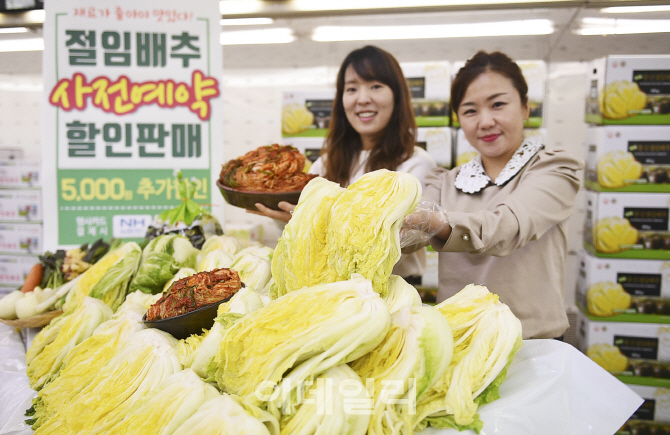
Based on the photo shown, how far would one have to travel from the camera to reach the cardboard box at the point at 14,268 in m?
5.23

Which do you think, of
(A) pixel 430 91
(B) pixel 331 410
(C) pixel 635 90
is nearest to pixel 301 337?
(B) pixel 331 410

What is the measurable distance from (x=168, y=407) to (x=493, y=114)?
1.80 meters

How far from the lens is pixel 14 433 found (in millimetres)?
1355

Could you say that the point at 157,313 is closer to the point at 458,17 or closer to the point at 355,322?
the point at 355,322

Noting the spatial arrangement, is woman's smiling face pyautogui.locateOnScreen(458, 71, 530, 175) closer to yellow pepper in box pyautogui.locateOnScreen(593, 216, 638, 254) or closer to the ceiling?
yellow pepper in box pyautogui.locateOnScreen(593, 216, 638, 254)

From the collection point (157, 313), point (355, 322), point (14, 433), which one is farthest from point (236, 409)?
point (14, 433)

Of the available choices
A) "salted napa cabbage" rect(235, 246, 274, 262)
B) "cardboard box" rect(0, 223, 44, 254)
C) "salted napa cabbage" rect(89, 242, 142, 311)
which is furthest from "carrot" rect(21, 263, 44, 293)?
"cardboard box" rect(0, 223, 44, 254)

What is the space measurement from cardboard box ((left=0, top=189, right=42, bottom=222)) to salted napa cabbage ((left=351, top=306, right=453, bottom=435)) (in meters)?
5.51

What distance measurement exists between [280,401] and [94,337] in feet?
2.77

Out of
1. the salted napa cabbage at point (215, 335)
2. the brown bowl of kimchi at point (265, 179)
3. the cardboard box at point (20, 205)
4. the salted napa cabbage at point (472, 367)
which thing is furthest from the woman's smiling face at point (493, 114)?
the cardboard box at point (20, 205)

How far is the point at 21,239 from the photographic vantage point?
5.24 meters

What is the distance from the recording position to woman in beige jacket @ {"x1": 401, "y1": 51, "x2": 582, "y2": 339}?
1.83 meters

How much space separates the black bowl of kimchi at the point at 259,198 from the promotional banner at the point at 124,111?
1250 millimetres

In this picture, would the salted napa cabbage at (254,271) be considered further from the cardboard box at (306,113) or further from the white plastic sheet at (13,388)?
the cardboard box at (306,113)
